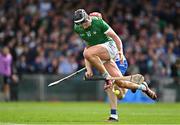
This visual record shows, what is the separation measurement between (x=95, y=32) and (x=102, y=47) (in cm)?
42

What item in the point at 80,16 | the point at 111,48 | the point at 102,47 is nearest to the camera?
the point at 80,16

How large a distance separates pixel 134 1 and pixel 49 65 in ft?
21.2

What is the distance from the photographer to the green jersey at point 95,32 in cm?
1764

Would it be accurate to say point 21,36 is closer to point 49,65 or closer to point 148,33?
point 49,65

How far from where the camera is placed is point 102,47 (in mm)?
17859

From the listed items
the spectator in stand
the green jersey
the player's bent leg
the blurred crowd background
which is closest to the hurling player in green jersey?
the green jersey

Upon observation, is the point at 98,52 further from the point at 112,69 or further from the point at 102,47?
the point at 112,69

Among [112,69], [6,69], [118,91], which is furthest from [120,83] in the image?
[6,69]

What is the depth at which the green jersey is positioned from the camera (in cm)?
1764

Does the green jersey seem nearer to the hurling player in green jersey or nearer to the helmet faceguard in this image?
the hurling player in green jersey

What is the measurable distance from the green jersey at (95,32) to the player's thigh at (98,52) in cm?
13

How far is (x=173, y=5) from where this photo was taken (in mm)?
36031

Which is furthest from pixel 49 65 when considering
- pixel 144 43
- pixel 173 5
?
pixel 173 5

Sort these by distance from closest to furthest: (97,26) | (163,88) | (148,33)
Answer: (97,26), (163,88), (148,33)
